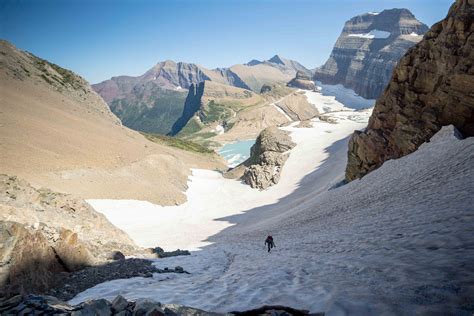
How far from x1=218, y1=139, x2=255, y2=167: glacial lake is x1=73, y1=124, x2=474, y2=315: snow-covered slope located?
4345 inches

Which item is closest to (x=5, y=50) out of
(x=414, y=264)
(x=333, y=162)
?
(x=333, y=162)

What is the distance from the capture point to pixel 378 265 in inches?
348

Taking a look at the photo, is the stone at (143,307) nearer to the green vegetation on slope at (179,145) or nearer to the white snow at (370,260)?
the white snow at (370,260)

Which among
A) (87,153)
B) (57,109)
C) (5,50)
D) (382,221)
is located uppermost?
(5,50)

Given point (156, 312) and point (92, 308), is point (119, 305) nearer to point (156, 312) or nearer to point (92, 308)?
point (92, 308)

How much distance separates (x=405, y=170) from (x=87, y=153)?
46.7 m

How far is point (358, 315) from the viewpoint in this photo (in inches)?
235

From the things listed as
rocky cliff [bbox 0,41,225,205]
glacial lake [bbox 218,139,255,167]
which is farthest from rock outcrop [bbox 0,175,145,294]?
glacial lake [bbox 218,139,255,167]

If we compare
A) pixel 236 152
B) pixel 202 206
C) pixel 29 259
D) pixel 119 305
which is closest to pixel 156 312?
pixel 119 305

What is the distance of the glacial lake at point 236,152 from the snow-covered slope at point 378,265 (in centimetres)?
11036

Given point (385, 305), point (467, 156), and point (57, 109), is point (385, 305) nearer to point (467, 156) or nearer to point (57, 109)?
point (467, 156)

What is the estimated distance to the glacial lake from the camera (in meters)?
136

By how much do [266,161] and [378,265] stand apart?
5805 cm

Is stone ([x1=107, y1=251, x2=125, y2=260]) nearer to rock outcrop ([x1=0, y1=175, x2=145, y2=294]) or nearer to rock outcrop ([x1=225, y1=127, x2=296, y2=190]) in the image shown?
rock outcrop ([x1=0, y1=175, x2=145, y2=294])
